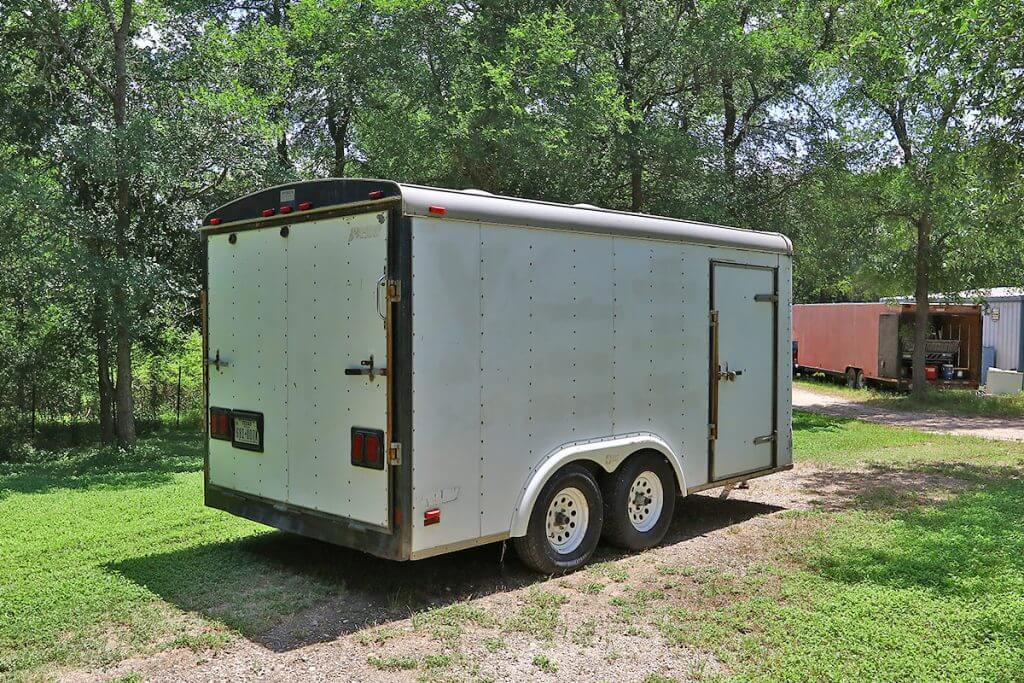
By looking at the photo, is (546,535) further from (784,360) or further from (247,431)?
(784,360)

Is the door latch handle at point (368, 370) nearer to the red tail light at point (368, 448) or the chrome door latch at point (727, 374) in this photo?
the red tail light at point (368, 448)

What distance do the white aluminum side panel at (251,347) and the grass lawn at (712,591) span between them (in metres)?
0.72

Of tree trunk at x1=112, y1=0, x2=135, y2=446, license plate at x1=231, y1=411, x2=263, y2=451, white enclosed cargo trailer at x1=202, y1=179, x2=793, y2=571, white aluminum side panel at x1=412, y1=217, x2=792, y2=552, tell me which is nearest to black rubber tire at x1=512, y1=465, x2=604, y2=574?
white enclosed cargo trailer at x1=202, y1=179, x2=793, y2=571

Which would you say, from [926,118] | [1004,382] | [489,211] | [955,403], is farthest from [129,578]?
[1004,382]

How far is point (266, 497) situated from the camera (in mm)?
6449

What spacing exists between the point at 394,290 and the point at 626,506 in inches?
109

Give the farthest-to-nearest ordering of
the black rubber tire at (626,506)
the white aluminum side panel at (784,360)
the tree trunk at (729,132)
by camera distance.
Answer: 1. the tree trunk at (729,132)
2. the white aluminum side panel at (784,360)
3. the black rubber tire at (626,506)

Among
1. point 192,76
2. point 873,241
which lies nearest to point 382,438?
point 192,76

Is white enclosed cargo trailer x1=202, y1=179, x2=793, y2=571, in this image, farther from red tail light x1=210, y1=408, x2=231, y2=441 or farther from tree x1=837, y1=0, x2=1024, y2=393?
tree x1=837, y1=0, x2=1024, y2=393

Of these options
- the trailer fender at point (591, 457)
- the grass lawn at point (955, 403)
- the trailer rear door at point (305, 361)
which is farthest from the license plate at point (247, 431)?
the grass lawn at point (955, 403)

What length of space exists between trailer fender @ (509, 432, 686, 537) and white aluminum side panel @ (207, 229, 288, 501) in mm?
1737

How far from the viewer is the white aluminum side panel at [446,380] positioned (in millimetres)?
5531

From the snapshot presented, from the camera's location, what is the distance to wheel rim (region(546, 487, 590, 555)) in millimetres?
6500

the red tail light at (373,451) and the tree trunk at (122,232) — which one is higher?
the tree trunk at (122,232)
